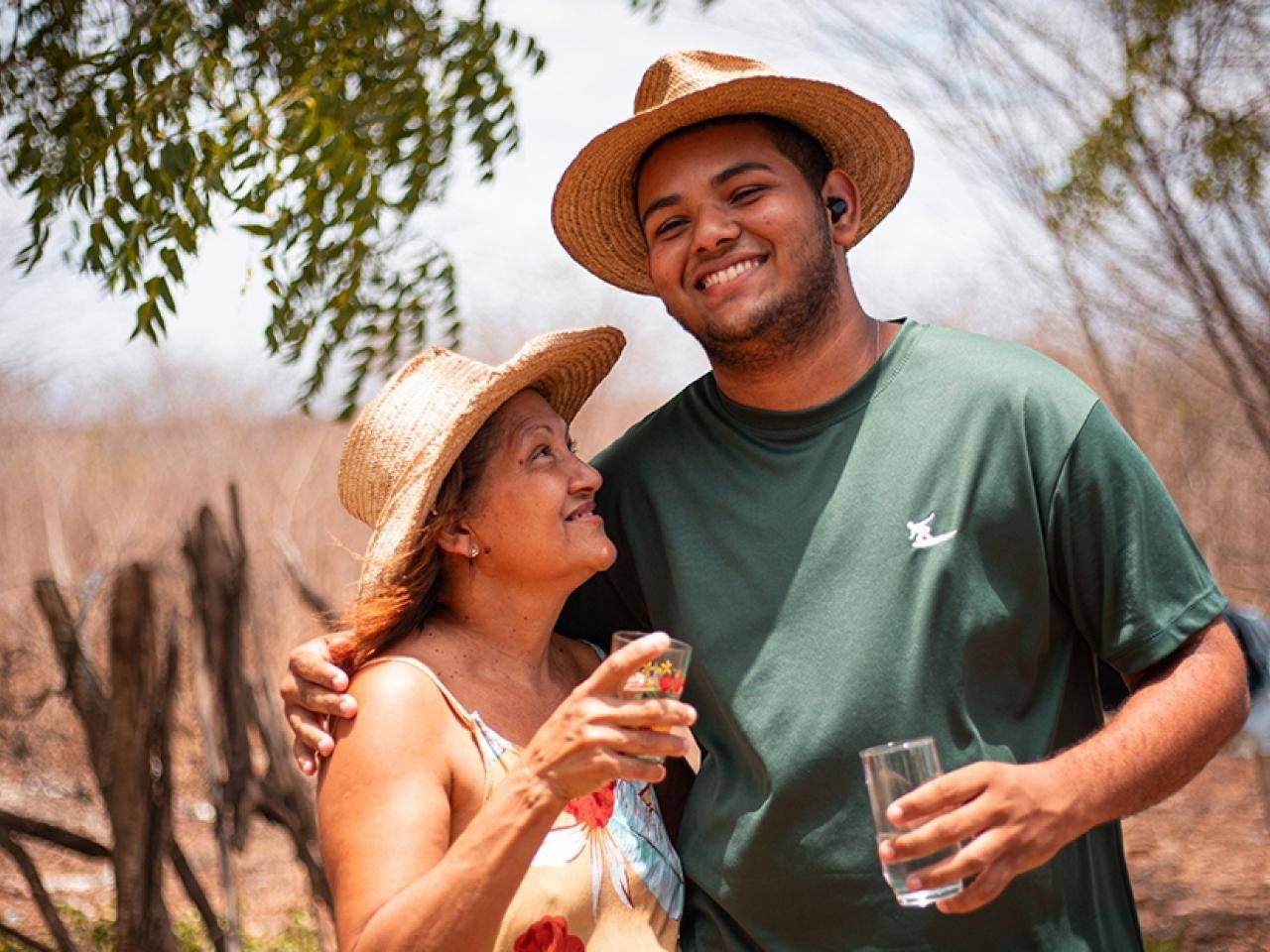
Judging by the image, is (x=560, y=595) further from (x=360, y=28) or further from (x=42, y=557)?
(x=42, y=557)

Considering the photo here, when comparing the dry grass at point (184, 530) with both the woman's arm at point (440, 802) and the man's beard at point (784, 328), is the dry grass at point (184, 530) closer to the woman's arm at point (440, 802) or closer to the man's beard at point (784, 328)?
the woman's arm at point (440, 802)

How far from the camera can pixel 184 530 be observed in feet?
19.3

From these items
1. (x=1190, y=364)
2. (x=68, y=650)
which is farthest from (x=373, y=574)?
(x=1190, y=364)

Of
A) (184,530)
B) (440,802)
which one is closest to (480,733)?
(440,802)

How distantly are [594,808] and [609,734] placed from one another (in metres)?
0.60

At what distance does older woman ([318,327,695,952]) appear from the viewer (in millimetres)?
2518

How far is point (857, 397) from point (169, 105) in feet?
6.93

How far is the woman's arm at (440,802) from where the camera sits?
2445 mm

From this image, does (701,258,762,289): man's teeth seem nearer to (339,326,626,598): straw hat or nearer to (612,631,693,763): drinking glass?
(339,326,626,598): straw hat

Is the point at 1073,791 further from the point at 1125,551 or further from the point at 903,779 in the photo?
the point at 1125,551

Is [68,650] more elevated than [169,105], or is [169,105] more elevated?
[169,105]

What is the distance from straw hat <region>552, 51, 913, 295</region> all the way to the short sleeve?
94cm

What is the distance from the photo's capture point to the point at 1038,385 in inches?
114

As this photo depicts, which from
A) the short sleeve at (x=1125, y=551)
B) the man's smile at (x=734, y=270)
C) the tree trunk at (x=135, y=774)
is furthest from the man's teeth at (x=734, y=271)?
the tree trunk at (x=135, y=774)
